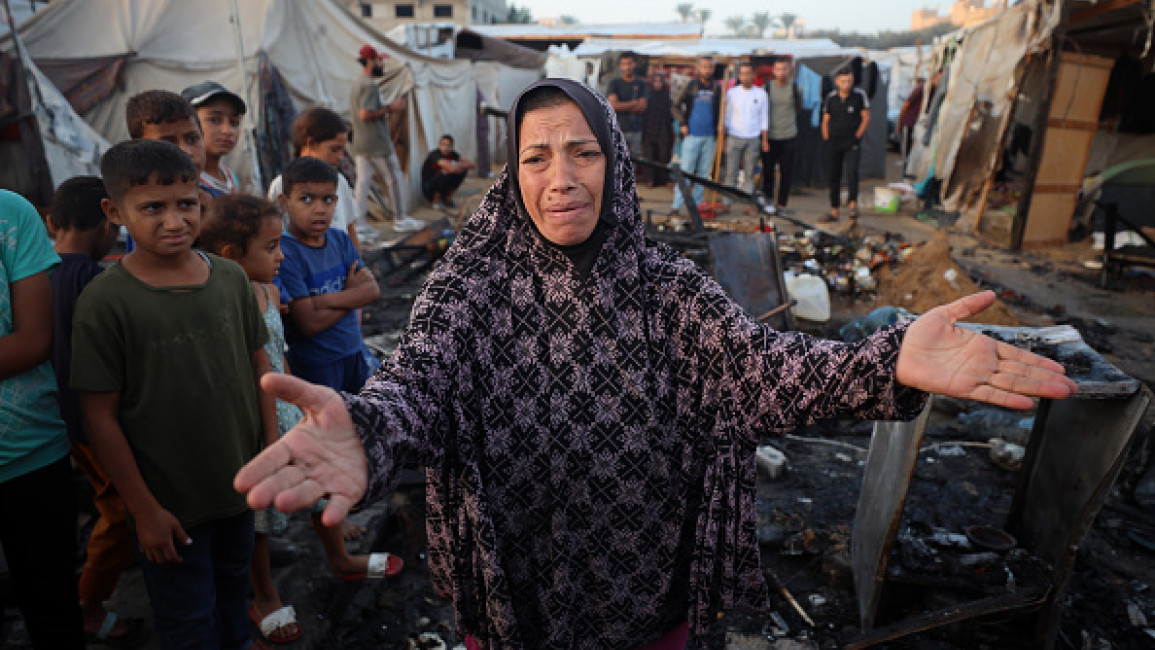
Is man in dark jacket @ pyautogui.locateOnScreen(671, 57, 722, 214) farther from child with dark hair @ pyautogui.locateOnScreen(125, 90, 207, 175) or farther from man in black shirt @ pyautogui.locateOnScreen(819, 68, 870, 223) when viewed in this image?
child with dark hair @ pyautogui.locateOnScreen(125, 90, 207, 175)

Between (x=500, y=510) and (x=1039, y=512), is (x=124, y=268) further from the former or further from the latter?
(x=1039, y=512)

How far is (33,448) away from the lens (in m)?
1.81

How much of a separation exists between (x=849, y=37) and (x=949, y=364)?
57557 mm

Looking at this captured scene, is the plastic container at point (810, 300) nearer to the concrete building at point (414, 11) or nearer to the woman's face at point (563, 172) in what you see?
the woman's face at point (563, 172)

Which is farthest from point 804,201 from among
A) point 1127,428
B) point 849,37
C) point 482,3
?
point 849,37

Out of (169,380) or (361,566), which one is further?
(361,566)

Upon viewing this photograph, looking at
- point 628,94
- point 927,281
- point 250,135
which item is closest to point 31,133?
point 250,135

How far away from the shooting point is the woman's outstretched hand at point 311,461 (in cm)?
100

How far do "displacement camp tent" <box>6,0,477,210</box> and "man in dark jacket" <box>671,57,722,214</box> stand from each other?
596 cm

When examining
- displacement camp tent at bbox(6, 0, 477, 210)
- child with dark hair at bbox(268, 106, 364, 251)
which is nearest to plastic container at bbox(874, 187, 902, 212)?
displacement camp tent at bbox(6, 0, 477, 210)

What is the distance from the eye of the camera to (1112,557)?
10.4 ft

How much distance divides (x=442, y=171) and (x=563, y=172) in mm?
10805

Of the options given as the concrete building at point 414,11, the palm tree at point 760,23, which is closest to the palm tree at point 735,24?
the palm tree at point 760,23

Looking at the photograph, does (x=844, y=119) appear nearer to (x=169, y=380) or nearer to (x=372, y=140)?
(x=372, y=140)
